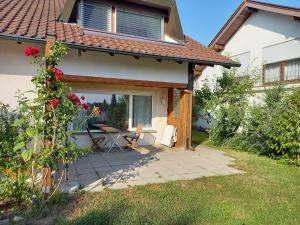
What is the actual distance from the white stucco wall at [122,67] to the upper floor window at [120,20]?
156 centimetres

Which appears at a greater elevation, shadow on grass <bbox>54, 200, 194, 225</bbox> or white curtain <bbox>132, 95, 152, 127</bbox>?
white curtain <bbox>132, 95, 152, 127</bbox>

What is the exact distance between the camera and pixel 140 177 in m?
6.35

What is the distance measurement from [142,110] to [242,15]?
29.0 feet

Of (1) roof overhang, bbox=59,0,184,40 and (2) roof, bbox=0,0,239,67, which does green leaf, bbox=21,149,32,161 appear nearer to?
(2) roof, bbox=0,0,239,67

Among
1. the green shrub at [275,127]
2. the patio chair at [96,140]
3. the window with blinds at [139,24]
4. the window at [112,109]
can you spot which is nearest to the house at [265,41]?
the green shrub at [275,127]

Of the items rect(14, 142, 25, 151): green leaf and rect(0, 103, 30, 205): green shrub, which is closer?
rect(14, 142, 25, 151): green leaf

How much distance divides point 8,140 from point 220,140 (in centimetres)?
916

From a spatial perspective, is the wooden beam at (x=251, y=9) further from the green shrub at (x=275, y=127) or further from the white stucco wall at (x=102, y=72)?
the white stucco wall at (x=102, y=72)

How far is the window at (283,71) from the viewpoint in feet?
40.5

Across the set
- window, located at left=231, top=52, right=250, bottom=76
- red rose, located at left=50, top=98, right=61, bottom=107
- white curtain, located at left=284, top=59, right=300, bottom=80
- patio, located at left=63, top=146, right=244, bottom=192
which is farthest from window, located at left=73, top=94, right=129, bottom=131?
white curtain, located at left=284, top=59, right=300, bottom=80

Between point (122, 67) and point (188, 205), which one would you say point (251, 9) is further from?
point (188, 205)

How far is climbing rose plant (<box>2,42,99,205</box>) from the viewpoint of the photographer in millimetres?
4312

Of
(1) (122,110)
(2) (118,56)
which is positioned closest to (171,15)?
(2) (118,56)

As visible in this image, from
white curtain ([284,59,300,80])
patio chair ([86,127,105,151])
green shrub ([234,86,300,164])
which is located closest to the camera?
green shrub ([234,86,300,164])
